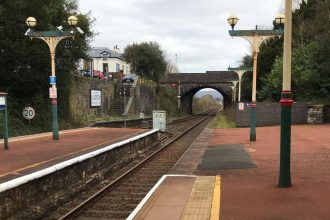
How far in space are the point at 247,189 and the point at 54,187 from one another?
4364mm

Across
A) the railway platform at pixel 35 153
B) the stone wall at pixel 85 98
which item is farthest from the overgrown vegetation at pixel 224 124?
the railway platform at pixel 35 153

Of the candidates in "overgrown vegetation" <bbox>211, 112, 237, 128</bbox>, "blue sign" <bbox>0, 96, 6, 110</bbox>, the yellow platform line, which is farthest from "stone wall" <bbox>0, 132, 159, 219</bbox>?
"overgrown vegetation" <bbox>211, 112, 237, 128</bbox>

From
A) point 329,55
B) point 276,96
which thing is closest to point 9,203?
point 329,55

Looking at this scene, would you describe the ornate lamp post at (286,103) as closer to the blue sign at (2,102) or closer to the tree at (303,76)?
the blue sign at (2,102)

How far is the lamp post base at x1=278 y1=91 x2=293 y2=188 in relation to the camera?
1001cm

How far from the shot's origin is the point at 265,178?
11.6 metres

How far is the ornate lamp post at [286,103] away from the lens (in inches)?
392

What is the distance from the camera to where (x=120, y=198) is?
462 inches

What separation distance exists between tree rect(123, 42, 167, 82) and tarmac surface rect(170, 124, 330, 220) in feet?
180

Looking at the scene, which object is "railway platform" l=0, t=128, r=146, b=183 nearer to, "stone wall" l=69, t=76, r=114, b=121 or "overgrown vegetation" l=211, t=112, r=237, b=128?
"stone wall" l=69, t=76, r=114, b=121

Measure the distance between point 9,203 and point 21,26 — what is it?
17.3 metres

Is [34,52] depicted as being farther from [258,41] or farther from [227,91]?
[227,91]

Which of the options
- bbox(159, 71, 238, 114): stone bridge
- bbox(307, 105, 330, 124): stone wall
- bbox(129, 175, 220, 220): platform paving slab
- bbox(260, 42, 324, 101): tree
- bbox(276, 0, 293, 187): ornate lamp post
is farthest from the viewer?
bbox(159, 71, 238, 114): stone bridge

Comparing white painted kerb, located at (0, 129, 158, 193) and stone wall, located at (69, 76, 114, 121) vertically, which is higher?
stone wall, located at (69, 76, 114, 121)
